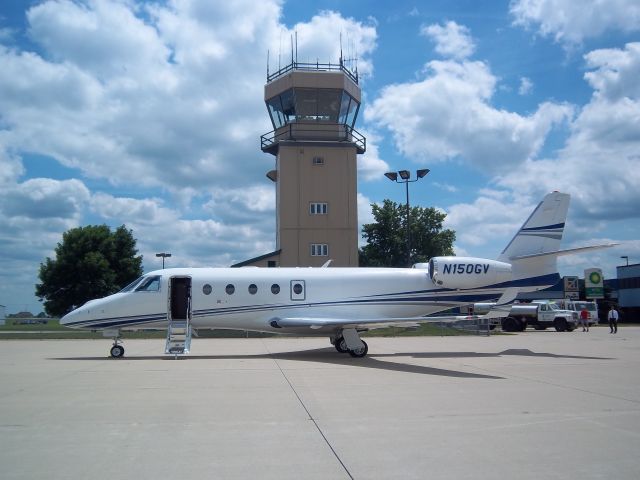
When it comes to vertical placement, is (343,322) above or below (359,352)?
above

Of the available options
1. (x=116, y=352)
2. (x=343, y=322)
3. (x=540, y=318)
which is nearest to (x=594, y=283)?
(x=540, y=318)

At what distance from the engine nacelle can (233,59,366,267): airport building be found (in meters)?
21.4

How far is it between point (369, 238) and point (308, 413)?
5445 centimetres

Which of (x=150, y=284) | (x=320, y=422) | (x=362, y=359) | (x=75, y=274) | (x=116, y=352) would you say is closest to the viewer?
(x=320, y=422)

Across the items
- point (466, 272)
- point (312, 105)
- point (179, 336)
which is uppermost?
point (312, 105)

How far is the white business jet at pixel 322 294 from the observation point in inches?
A: 749

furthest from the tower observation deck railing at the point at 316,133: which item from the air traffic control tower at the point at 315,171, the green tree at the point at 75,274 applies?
the green tree at the point at 75,274

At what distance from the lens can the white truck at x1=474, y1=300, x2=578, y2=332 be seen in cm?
4003

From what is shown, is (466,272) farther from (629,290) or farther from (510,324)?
(629,290)

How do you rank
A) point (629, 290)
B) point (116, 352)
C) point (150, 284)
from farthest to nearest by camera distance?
point (629, 290) → point (150, 284) → point (116, 352)

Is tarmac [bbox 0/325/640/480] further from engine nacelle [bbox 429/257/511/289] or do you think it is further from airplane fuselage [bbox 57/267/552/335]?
engine nacelle [bbox 429/257/511/289]

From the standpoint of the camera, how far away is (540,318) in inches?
1630

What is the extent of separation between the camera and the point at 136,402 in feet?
32.9

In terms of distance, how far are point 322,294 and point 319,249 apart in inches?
872
